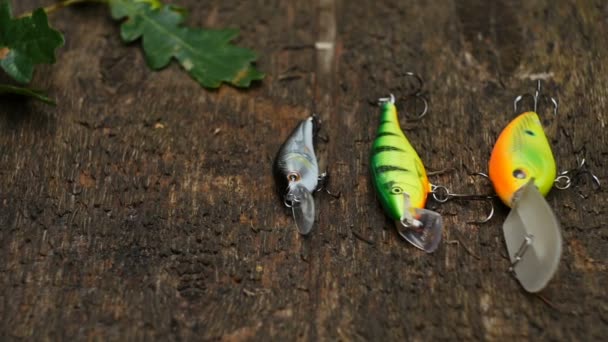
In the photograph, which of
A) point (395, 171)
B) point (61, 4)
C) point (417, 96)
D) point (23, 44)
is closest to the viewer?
point (395, 171)

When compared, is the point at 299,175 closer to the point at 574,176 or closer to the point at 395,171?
the point at 395,171

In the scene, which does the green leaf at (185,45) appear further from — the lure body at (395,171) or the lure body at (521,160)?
the lure body at (521,160)

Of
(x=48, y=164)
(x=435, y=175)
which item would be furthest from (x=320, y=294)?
(x=48, y=164)

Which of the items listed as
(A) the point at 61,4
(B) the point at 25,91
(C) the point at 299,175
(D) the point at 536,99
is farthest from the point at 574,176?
(A) the point at 61,4

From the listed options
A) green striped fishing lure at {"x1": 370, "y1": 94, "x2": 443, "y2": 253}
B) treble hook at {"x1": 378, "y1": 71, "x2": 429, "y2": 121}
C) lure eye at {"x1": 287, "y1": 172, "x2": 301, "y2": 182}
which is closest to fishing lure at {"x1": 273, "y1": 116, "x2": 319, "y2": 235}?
lure eye at {"x1": 287, "y1": 172, "x2": 301, "y2": 182}

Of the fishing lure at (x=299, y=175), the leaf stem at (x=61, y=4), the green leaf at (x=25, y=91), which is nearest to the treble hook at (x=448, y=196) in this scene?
the fishing lure at (x=299, y=175)
